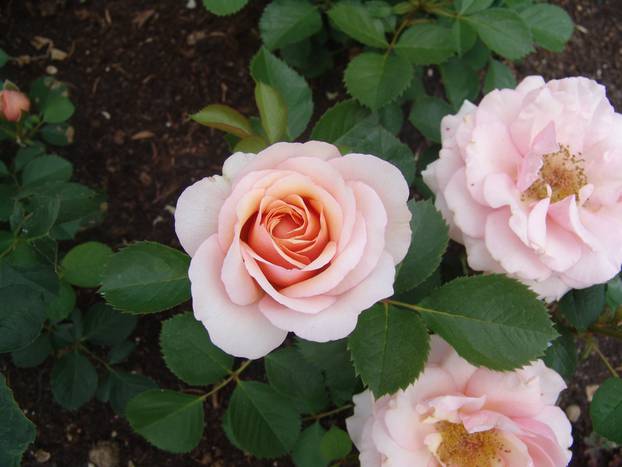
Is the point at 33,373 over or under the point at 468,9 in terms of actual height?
under

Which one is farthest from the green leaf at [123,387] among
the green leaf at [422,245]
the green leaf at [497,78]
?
the green leaf at [497,78]

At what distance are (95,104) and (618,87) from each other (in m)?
1.60

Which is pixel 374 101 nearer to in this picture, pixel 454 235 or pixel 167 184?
pixel 454 235

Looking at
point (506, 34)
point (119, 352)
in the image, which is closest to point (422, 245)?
point (506, 34)

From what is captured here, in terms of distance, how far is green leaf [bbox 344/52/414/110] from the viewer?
1.06 metres

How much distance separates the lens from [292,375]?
103 cm

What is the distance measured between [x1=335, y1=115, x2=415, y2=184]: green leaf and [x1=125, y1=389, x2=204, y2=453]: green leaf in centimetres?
51

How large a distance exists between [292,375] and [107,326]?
0.44 metres

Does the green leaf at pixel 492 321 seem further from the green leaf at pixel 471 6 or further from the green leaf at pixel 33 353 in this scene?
the green leaf at pixel 33 353

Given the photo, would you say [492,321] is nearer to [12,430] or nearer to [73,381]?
[12,430]

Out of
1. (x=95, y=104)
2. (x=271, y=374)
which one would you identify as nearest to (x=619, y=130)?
(x=271, y=374)

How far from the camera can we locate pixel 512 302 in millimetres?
774

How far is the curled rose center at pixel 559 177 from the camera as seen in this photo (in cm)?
91

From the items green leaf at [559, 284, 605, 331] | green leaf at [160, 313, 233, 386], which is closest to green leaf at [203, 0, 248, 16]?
green leaf at [160, 313, 233, 386]
